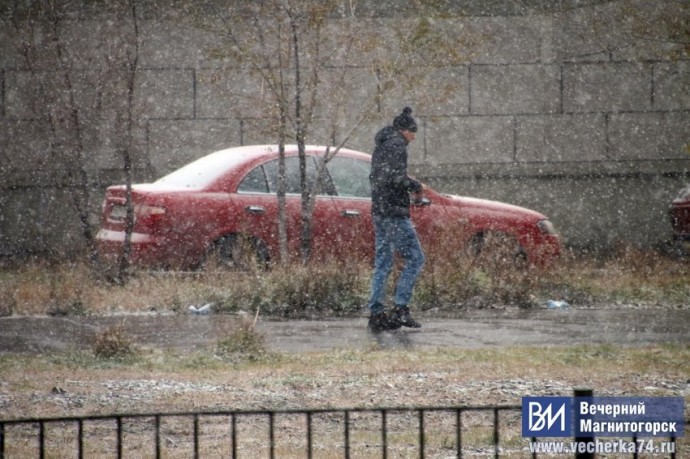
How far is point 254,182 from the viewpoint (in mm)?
12773

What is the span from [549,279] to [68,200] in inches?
306

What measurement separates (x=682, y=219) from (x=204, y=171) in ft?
22.8

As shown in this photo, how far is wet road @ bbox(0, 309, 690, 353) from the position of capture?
891cm

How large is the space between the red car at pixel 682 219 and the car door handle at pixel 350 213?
17.6 feet

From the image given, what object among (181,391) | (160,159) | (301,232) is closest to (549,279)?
(301,232)

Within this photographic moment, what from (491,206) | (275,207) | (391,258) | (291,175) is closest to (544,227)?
(491,206)

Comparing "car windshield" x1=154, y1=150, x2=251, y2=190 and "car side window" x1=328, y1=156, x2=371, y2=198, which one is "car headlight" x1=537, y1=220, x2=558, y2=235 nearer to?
"car side window" x1=328, y1=156, x2=371, y2=198

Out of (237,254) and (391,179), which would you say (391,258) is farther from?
(237,254)

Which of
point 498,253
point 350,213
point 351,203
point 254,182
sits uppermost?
point 254,182

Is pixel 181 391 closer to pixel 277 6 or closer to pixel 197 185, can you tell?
pixel 197 185

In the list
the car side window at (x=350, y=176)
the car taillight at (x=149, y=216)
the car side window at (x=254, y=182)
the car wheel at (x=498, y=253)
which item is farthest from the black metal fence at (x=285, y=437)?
the car side window at (x=350, y=176)

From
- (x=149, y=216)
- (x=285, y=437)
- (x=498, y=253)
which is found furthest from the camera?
(x=149, y=216)

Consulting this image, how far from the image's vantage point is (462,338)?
9219 mm

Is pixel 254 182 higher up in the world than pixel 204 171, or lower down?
lower down
